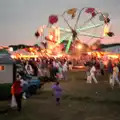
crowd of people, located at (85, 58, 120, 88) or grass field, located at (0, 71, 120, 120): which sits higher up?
crowd of people, located at (85, 58, 120, 88)

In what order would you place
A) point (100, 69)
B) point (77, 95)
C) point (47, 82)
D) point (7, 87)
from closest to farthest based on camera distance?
point (7, 87) < point (77, 95) < point (47, 82) < point (100, 69)

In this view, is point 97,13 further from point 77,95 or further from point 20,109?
point 20,109

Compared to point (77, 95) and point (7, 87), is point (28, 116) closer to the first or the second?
point (7, 87)

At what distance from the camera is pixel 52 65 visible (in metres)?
37.2

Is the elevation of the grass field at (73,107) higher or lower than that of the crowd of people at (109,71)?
lower

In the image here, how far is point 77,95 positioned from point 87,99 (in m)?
1.95

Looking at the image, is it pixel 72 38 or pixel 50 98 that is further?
pixel 72 38

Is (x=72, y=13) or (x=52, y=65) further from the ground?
(x=72, y=13)

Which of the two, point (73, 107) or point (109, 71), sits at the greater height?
point (109, 71)

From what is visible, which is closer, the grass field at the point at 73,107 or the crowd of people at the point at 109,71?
the grass field at the point at 73,107

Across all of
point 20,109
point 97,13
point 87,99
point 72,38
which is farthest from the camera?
point 72,38

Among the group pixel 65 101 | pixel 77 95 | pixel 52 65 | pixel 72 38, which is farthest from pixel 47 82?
pixel 72 38

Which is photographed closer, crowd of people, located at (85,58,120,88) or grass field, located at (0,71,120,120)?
grass field, located at (0,71,120,120)

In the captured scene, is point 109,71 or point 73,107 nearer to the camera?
point 73,107
